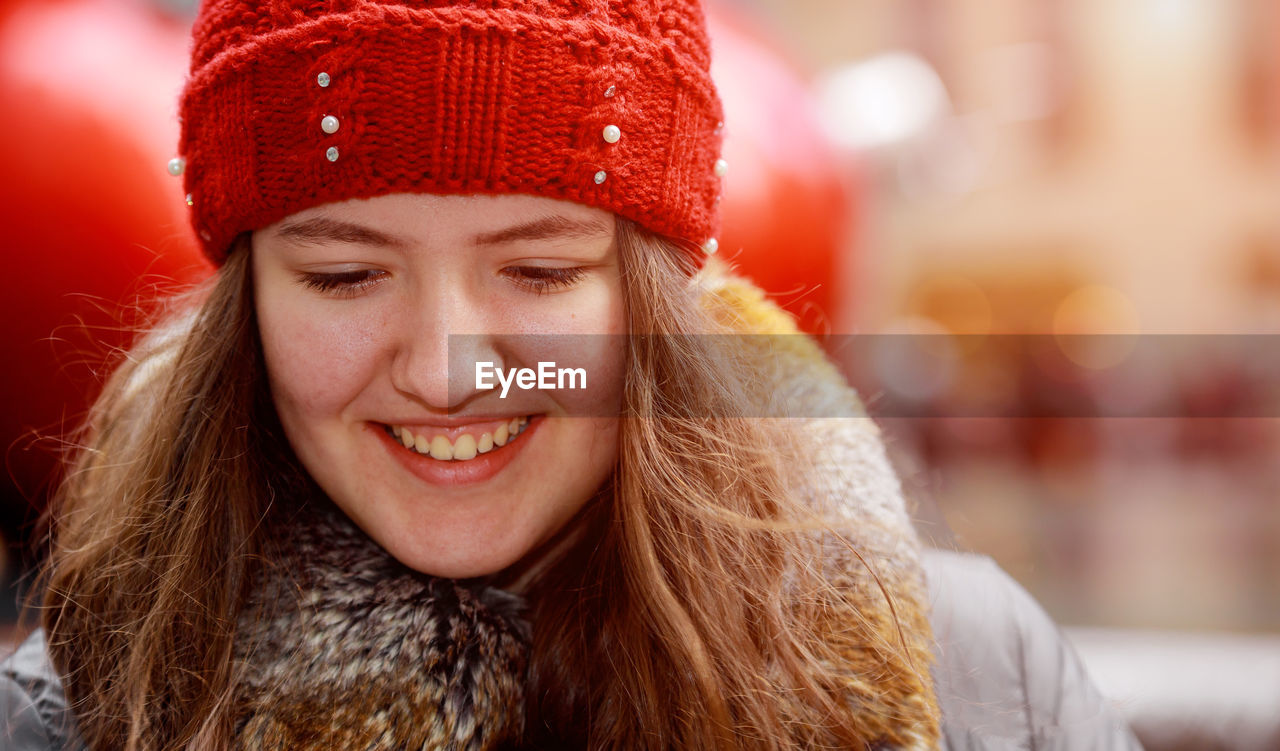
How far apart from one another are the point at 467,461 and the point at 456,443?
2 cm

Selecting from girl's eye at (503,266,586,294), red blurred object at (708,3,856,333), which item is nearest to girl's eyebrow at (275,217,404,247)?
girl's eye at (503,266,586,294)

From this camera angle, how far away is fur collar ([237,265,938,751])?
0.93 m

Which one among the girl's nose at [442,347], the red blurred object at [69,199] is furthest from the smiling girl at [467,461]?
the red blurred object at [69,199]

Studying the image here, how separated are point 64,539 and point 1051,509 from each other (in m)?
4.38

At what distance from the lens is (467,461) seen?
3.22ft

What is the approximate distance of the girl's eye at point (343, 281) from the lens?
94cm

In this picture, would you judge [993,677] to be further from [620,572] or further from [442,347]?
[442,347]

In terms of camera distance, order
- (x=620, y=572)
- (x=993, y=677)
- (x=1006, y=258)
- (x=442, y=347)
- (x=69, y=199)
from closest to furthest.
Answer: (x=442, y=347) → (x=620, y=572) → (x=993, y=677) → (x=69, y=199) → (x=1006, y=258)

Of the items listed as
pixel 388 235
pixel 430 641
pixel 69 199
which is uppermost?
pixel 69 199

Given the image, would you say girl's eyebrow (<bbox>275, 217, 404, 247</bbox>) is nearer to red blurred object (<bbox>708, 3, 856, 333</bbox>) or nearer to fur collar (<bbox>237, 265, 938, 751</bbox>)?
fur collar (<bbox>237, 265, 938, 751</bbox>)

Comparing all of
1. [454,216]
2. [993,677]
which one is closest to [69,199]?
[454,216]

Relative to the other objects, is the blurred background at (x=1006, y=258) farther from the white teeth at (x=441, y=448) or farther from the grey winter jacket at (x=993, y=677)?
the white teeth at (x=441, y=448)

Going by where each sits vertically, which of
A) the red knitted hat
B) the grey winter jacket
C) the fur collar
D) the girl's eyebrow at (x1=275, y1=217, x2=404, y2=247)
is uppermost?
the red knitted hat

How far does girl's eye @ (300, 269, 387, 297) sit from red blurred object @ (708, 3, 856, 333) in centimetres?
80
